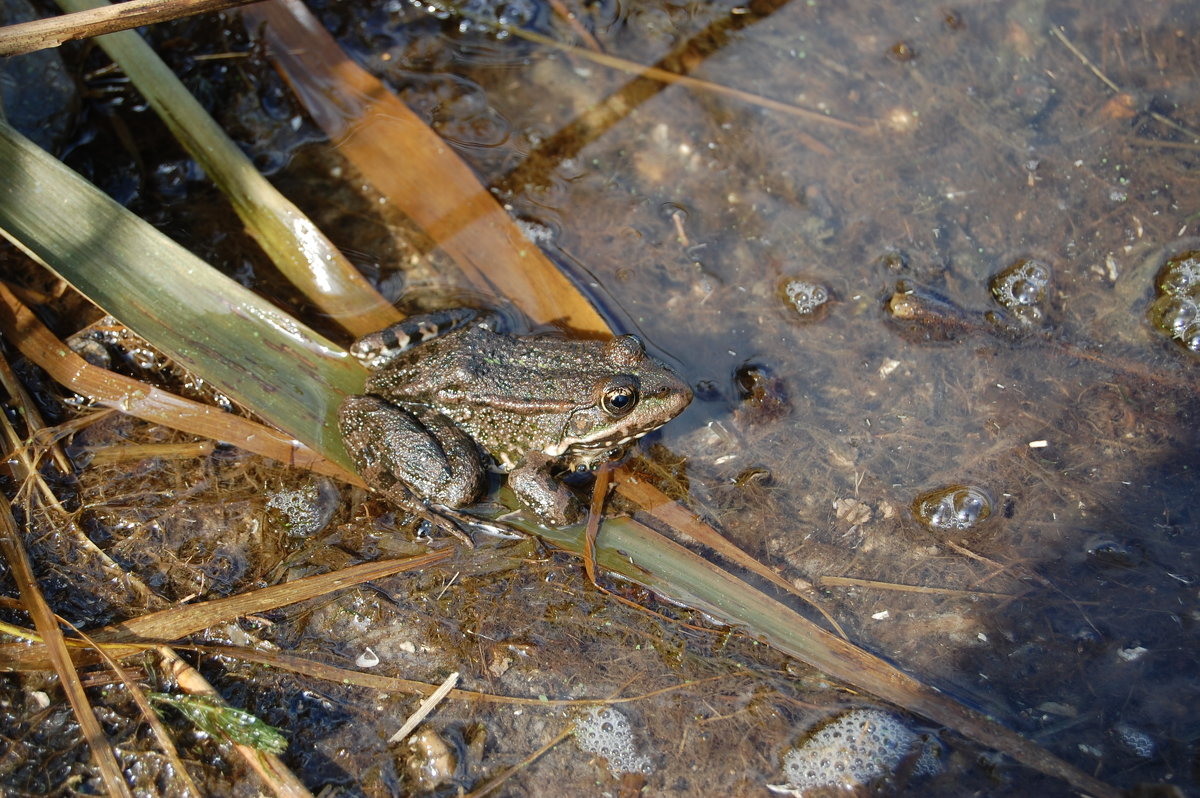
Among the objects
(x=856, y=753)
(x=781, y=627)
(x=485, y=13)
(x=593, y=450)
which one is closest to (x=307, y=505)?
(x=593, y=450)

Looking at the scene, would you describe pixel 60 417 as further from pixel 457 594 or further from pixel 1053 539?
pixel 1053 539

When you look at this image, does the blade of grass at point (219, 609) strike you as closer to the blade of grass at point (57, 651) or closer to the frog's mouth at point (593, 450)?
the blade of grass at point (57, 651)

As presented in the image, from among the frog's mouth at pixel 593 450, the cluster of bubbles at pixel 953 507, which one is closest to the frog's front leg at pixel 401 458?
the frog's mouth at pixel 593 450

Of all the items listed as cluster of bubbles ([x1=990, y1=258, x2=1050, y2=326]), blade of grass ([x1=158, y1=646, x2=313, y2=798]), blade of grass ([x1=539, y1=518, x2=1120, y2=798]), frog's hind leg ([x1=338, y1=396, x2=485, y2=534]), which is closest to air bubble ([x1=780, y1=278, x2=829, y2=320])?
cluster of bubbles ([x1=990, y1=258, x2=1050, y2=326])

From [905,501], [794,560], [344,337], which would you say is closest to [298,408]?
[344,337]

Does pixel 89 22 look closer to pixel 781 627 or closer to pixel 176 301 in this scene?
pixel 176 301

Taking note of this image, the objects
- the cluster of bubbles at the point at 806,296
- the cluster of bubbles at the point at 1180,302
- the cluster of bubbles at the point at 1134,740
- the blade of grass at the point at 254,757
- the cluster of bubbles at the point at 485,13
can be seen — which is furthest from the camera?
the cluster of bubbles at the point at 485,13

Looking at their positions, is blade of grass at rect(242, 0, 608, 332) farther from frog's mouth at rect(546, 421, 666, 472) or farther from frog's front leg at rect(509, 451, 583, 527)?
frog's front leg at rect(509, 451, 583, 527)
